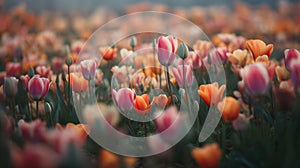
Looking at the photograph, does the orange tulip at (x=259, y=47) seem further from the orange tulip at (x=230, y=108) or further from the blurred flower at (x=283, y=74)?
the orange tulip at (x=230, y=108)

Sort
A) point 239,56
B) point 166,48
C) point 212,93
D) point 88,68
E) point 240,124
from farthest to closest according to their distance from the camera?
point 239,56, point 88,68, point 166,48, point 212,93, point 240,124

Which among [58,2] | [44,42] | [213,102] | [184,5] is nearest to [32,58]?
[44,42]

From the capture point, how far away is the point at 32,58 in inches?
138

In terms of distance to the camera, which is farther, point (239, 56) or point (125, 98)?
point (239, 56)

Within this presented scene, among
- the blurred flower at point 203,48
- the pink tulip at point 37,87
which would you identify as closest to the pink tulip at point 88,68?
the pink tulip at point 37,87

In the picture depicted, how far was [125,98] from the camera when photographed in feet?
5.85

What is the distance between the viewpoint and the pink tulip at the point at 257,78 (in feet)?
5.02

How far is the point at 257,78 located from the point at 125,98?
582mm

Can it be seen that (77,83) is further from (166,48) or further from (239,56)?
(239,56)

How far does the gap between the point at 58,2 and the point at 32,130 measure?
30.6 feet

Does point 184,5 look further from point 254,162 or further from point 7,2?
point 254,162

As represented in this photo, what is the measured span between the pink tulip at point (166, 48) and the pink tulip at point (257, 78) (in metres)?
0.51

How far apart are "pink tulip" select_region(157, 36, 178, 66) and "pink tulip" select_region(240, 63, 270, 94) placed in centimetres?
51

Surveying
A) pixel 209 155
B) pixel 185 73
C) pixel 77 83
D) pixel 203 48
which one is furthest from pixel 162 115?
pixel 203 48
